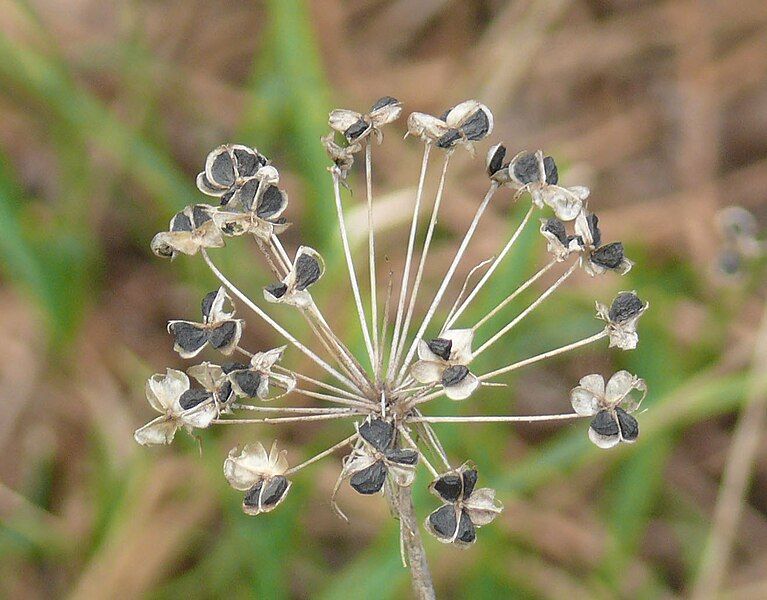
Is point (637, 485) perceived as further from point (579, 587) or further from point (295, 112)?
point (295, 112)

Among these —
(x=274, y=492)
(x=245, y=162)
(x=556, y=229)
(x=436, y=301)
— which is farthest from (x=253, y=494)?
(x=556, y=229)

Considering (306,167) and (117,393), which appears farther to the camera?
(117,393)

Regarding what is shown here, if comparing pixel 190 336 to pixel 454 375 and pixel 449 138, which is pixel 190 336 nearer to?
pixel 454 375

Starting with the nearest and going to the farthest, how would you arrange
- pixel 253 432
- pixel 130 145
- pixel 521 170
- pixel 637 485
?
pixel 521 170 < pixel 253 432 < pixel 637 485 < pixel 130 145

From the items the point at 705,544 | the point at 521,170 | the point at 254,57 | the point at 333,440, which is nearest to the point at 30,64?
the point at 254,57

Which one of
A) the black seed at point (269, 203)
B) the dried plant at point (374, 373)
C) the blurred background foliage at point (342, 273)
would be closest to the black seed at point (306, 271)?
the dried plant at point (374, 373)

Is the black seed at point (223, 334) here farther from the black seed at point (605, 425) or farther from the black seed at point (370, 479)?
the black seed at point (605, 425)

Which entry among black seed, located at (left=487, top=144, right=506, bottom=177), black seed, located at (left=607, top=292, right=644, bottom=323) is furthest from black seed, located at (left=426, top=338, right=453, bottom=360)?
black seed, located at (left=487, top=144, right=506, bottom=177)

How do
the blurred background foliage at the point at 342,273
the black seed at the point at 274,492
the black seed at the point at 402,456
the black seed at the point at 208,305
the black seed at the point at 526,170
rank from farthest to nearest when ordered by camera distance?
the blurred background foliage at the point at 342,273 < the black seed at the point at 526,170 < the black seed at the point at 208,305 < the black seed at the point at 274,492 < the black seed at the point at 402,456
